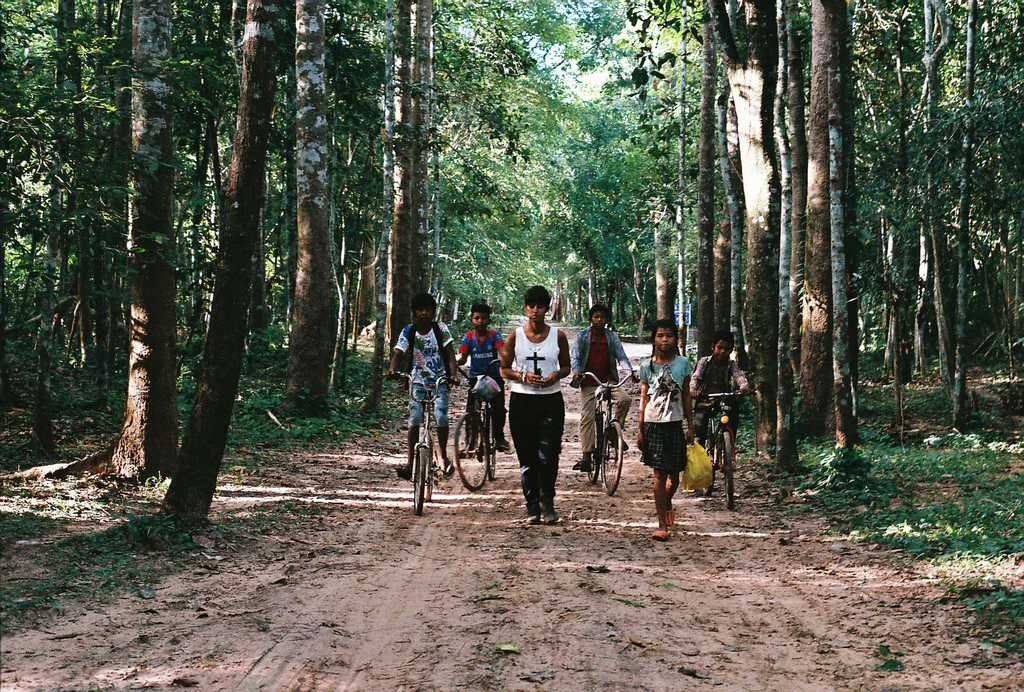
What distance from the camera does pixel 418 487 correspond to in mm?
9555

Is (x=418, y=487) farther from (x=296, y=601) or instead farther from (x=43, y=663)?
(x=43, y=663)

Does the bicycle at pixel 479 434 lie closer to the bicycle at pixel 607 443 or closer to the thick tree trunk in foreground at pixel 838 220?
the bicycle at pixel 607 443

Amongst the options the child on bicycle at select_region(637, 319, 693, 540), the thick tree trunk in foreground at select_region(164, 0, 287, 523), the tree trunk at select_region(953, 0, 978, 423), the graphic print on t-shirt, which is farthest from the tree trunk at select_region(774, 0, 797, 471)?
the thick tree trunk in foreground at select_region(164, 0, 287, 523)

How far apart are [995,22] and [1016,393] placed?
23.2ft

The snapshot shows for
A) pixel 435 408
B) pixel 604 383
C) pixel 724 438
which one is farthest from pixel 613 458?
pixel 435 408

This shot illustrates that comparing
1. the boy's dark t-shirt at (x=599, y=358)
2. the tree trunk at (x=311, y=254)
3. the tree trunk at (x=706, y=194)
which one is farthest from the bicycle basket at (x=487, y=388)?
the tree trunk at (x=706, y=194)

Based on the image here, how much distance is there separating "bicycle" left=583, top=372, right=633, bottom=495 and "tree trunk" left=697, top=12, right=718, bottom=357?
9267mm

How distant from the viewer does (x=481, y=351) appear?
Answer: 38.4ft

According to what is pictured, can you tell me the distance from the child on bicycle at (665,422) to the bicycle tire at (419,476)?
2429 millimetres

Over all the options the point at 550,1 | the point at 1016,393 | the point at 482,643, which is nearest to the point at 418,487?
the point at 482,643

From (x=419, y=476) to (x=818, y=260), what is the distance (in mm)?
6824

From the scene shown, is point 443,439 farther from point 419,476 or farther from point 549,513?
point 549,513

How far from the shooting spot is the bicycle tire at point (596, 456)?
38.4ft

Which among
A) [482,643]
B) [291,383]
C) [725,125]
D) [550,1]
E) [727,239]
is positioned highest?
[550,1]
